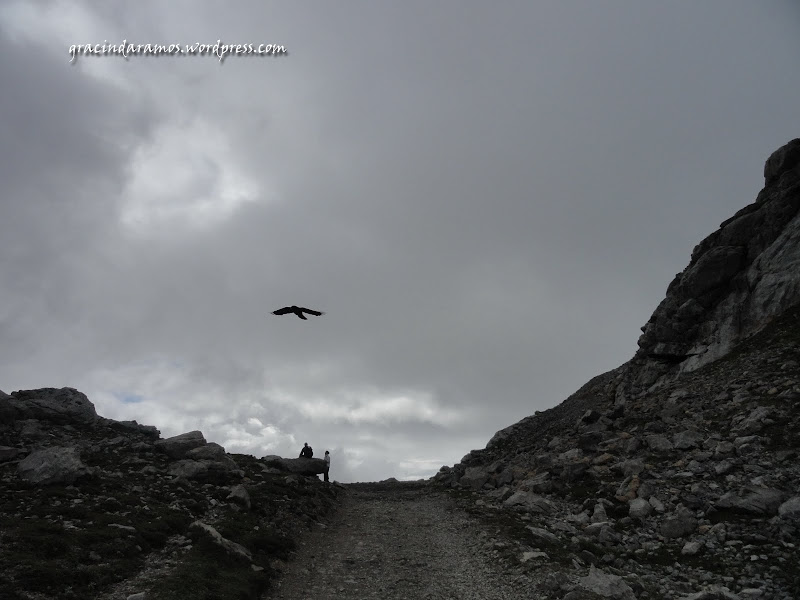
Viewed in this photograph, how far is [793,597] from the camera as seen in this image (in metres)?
14.1

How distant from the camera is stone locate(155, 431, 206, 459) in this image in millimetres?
33416

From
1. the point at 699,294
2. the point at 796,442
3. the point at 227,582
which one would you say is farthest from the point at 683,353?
the point at 227,582

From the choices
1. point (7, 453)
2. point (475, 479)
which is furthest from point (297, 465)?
point (7, 453)

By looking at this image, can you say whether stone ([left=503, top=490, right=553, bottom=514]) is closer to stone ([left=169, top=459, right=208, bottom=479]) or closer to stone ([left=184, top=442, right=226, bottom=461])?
stone ([left=169, top=459, right=208, bottom=479])

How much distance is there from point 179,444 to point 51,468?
1127 centimetres

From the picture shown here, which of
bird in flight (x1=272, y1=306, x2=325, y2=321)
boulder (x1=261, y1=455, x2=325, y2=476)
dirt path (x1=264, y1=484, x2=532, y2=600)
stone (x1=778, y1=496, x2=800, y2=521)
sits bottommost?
dirt path (x1=264, y1=484, x2=532, y2=600)

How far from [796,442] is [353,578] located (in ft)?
72.5

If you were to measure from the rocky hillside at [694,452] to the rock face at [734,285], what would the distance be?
0.13 m

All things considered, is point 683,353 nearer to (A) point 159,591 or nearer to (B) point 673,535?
(B) point 673,535

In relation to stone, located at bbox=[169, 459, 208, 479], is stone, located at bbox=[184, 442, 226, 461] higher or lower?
higher

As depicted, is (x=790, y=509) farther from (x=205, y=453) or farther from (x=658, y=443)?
(x=205, y=453)

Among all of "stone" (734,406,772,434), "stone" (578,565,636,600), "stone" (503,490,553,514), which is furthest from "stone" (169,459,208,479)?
"stone" (734,406,772,434)

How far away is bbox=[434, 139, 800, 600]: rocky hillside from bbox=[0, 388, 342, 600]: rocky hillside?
492 inches

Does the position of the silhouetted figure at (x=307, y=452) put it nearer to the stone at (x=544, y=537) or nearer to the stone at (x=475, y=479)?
the stone at (x=475, y=479)
